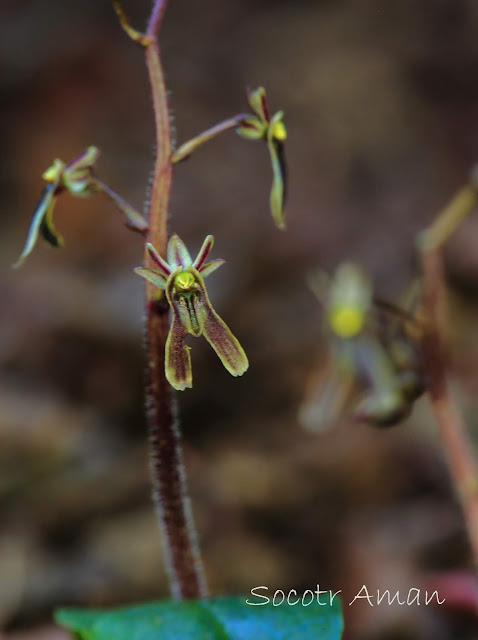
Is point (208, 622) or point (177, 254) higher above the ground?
point (177, 254)

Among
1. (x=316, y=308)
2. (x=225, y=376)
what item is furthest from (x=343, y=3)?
(x=225, y=376)

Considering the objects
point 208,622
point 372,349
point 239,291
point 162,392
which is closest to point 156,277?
point 162,392

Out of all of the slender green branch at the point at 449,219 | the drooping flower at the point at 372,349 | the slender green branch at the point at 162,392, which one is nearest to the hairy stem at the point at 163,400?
the slender green branch at the point at 162,392

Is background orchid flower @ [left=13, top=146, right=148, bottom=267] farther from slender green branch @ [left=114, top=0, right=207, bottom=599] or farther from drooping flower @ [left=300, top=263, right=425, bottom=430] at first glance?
drooping flower @ [left=300, top=263, right=425, bottom=430]

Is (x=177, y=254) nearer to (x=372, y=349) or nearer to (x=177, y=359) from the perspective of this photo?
(x=177, y=359)

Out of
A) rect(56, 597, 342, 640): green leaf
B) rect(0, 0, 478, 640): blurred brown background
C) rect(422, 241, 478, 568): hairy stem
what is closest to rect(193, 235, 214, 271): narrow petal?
rect(56, 597, 342, 640): green leaf

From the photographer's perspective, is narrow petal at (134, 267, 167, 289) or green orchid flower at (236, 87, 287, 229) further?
green orchid flower at (236, 87, 287, 229)

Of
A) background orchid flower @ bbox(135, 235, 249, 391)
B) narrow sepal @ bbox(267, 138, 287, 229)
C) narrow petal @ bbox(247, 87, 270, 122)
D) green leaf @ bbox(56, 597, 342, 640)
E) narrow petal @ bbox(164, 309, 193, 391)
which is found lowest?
green leaf @ bbox(56, 597, 342, 640)
